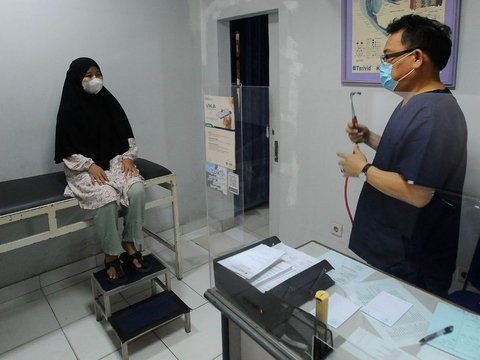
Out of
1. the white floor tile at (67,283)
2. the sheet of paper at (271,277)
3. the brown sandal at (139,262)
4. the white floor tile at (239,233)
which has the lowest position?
the white floor tile at (67,283)

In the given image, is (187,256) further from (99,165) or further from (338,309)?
→ (338,309)

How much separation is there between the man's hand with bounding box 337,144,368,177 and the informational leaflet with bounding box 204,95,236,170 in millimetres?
679

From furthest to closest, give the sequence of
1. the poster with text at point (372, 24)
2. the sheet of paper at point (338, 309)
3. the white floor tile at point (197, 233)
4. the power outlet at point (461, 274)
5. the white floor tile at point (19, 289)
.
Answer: the white floor tile at point (197, 233) < the white floor tile at point (19, 289) < the poster with text at point (372, 24) < the power outlet at point (461, 274) < the sheet of paper at point (338, 309)

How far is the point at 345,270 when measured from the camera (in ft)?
4.61

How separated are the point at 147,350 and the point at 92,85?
1524mm

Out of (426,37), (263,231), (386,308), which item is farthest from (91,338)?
(426,37)

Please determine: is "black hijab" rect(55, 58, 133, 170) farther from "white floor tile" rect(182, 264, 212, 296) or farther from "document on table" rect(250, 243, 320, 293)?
"document on table" rect(250, 243, 320, 293)

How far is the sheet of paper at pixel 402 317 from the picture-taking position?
1067 mm

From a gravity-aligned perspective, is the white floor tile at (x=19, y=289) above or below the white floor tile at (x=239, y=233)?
below

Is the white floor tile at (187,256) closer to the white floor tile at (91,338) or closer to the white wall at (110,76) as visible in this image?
the white wall at (110,76)

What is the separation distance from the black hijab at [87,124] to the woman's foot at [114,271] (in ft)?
1.87

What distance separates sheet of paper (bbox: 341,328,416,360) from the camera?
3.29ft

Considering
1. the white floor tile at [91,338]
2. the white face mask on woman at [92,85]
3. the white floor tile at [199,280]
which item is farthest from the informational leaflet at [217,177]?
the white floor tile at [91,338]

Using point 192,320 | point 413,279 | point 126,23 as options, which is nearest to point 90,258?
point 192,320
